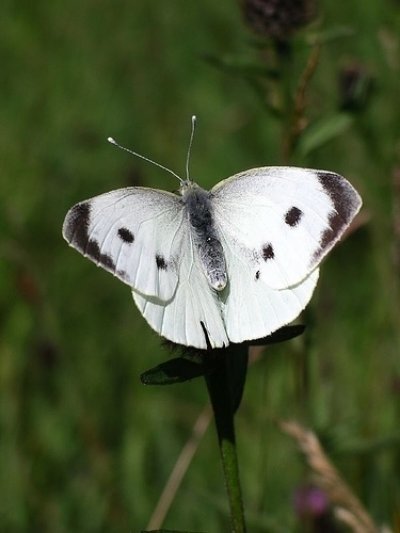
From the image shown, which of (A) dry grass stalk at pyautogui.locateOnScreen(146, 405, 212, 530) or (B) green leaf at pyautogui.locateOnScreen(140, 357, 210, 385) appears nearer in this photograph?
(B) green leaf at pyautogui.locateOnScreen(140, 357, 210, 385)

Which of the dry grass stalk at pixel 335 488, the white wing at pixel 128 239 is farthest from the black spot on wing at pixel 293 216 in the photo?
the dry grass stalk at pixel 335 488

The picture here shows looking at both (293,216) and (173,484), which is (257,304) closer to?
(293,216)

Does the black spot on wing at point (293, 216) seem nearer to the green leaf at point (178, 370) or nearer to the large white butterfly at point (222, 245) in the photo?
the large white butterfly at point (222, 245)

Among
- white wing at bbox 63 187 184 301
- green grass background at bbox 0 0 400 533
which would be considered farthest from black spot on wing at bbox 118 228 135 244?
green grass background at bbox 0 0 400 533

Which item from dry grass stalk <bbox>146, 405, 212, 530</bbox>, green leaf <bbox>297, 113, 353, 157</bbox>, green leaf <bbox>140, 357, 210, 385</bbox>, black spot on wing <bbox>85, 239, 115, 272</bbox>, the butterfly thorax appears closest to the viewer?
green leaf <bbox>140, 357, 210, 385</bbox>

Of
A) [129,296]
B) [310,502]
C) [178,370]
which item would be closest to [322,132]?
[310,502]

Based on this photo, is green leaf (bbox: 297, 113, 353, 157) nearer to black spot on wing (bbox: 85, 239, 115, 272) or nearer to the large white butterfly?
the large white butterfly
